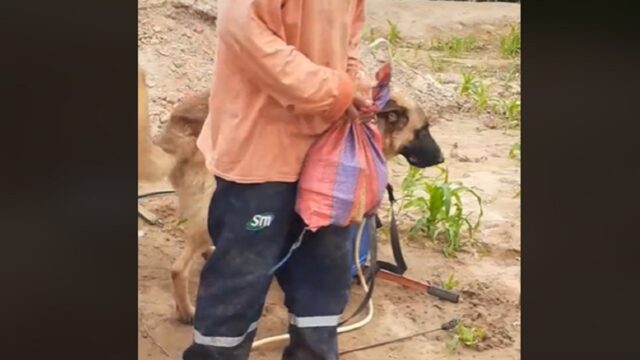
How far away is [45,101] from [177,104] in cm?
32

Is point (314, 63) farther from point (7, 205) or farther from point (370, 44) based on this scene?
point (7, 205)

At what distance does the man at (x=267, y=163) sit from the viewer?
238cm

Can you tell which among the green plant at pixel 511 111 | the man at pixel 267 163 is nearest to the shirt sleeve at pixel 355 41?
the man at pixel 267 163

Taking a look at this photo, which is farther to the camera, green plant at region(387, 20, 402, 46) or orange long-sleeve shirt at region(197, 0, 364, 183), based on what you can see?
green plant at region(387, 20, 402, 46)

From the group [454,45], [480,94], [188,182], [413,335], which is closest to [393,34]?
[454,45]

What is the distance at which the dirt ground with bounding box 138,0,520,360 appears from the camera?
7.97 ft

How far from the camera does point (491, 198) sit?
101 inches

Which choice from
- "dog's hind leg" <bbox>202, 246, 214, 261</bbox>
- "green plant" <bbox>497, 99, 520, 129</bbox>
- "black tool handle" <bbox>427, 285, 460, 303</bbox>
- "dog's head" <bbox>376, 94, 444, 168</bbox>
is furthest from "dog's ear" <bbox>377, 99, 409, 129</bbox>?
"dog's hind leg" <bbox>202, 246, 214, 261</bbox>

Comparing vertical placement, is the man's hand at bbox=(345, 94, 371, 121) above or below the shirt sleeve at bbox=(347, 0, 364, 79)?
below

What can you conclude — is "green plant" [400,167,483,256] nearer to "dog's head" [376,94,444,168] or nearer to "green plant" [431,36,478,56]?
"dog's head" [376,94,444,168]

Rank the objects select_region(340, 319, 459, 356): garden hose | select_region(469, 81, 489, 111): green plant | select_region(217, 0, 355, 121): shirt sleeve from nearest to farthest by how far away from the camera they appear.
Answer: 1. select_region(217, 0, 355, 121): shirt sleeve
2. select_region(340, 319, 459, 356): garden hose
3. select_region(469, 81, 489, 111): green plant

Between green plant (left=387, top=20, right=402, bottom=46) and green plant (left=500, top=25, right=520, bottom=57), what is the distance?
28cm

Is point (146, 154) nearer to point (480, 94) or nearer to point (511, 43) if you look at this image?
point (480, 94)
